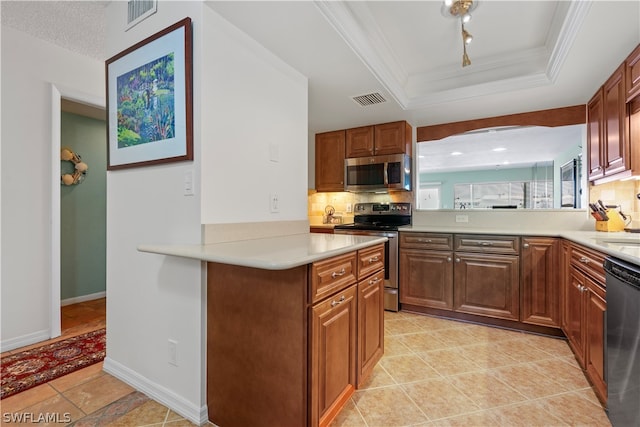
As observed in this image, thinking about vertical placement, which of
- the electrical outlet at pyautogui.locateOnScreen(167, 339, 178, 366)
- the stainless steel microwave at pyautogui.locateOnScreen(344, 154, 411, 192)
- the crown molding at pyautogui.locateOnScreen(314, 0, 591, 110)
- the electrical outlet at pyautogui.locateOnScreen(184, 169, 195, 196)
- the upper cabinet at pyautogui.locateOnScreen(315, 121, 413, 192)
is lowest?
the electrical outlet at pyautogui.locateOnScreen(167, 339, 178, 366)

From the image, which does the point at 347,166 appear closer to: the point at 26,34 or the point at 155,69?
the point at 155,69

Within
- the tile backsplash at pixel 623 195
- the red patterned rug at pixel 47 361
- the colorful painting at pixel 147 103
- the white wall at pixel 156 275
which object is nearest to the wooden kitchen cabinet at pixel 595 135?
the tile backsplash at pixel 623 195

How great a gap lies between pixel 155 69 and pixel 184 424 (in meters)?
1.92

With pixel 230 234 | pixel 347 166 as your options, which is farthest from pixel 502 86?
pixel 230 234

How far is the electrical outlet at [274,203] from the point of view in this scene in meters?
2.05

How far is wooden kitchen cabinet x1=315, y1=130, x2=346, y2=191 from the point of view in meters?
4.00

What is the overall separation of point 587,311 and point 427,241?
141 cm

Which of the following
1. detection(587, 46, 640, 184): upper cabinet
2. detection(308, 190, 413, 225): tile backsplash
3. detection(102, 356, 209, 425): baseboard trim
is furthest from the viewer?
detection(308, 190, 413, 225): tile backsplash

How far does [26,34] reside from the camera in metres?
2.44

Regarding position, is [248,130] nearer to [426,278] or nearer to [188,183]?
[188,183]

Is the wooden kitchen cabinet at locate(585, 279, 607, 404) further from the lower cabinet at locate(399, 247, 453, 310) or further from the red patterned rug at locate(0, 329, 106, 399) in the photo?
the red patterned rug at locate(0, 329, 106, 399)

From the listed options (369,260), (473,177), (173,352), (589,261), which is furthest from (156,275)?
(473,177)

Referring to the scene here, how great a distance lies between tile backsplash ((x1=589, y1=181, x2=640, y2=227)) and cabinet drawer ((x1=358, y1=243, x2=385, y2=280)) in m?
2.44

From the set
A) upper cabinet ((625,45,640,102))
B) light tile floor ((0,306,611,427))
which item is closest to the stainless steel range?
light tile floor ((0,306,611,427))
